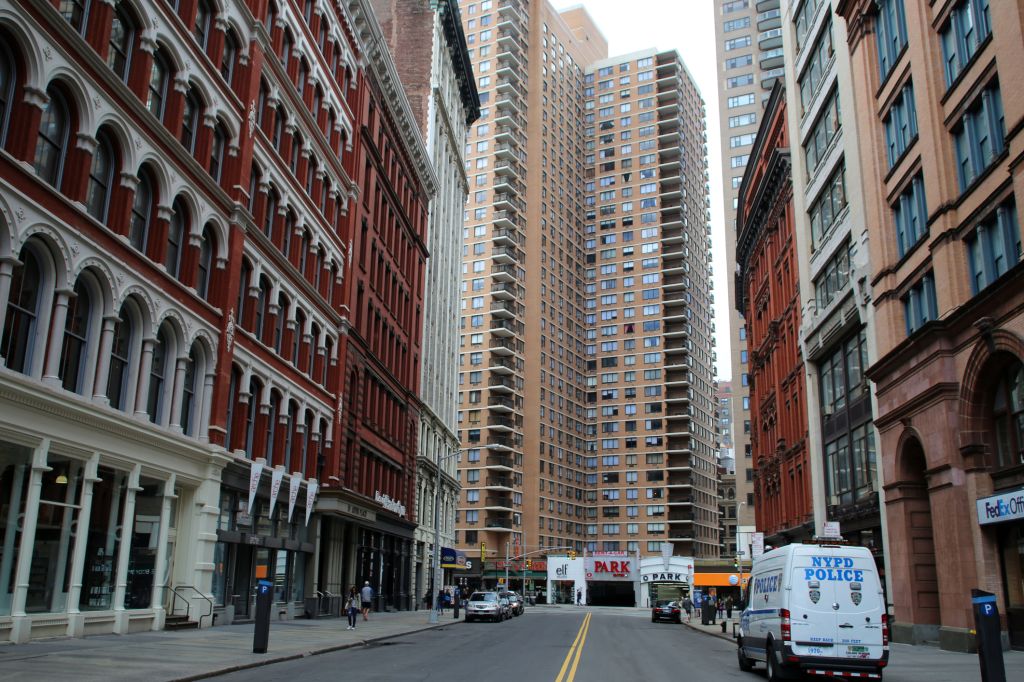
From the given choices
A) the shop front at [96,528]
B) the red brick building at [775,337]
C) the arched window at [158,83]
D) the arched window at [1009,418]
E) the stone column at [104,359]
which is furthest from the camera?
the red brick building at [775,337]

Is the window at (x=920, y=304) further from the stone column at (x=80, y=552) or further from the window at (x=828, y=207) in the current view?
the stone column at (x=80, y=552)

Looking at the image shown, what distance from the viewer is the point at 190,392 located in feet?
93.8

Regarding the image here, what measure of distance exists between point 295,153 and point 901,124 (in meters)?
24.6

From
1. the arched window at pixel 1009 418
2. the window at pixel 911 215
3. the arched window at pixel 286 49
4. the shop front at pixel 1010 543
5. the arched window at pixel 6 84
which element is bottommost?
the shop front at pixel 1010 543

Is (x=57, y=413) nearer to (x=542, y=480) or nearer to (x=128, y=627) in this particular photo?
(x=128, y=627)

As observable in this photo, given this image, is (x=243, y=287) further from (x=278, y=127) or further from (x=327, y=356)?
(x=327, y=356)

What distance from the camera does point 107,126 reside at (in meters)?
23.3

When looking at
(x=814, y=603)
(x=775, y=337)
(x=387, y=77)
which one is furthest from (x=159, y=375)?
(x=775, y=337)

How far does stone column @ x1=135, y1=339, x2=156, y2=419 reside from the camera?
2473 cm

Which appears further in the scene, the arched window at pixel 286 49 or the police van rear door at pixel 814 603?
the arched window at pixel 286 49

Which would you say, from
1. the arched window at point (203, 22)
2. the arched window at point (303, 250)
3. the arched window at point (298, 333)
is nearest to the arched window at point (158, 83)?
the arched window at point (203, 22)

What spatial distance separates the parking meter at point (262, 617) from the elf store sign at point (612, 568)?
87.7 m

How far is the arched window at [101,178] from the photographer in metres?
22.8

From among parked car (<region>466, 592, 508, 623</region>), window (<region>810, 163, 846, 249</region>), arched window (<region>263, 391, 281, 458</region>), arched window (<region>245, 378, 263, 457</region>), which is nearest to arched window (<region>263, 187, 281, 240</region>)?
arched window (<region>245, 378, 263, 457</region>)
